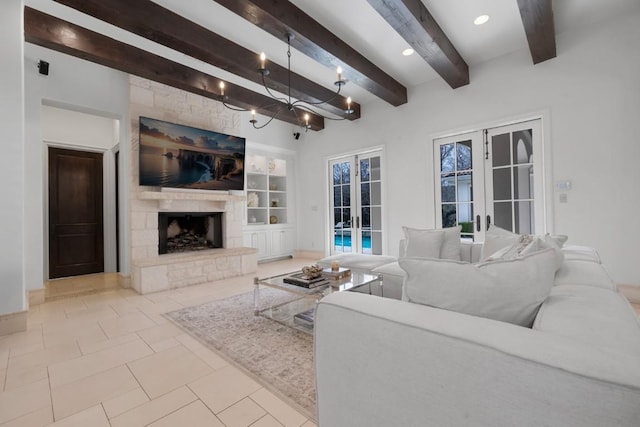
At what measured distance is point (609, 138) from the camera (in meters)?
3.16

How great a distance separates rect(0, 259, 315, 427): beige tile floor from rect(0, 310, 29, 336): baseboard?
0.20 ft

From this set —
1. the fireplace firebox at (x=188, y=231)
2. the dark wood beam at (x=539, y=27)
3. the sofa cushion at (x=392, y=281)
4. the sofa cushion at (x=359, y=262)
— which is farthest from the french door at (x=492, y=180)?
the fireplace firebox at (x=188, y=231)

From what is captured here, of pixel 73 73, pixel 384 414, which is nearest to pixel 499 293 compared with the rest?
pixel 384 414

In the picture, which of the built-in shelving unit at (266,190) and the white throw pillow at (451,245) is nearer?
the white throw pillow at (451,245)

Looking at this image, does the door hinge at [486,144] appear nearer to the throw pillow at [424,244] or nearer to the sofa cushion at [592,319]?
the throw pillow at [424,244]

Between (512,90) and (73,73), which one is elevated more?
(73,73)

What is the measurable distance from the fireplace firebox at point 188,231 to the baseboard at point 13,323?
6.53ft

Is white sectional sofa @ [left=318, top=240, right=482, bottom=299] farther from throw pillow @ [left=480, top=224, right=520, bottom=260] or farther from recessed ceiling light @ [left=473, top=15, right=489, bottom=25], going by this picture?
recessed ceiling light @ [left=473, top=15, right=489, bottom=25]

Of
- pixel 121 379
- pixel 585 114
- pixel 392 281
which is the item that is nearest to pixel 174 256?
pixel 121 379

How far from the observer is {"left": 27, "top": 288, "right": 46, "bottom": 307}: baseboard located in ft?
10.9

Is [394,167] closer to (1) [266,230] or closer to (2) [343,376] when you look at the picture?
(1) [266,230]

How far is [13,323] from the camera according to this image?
2.47 metres

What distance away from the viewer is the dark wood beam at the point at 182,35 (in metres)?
2.55

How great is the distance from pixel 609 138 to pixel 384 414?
4112 millimetres
